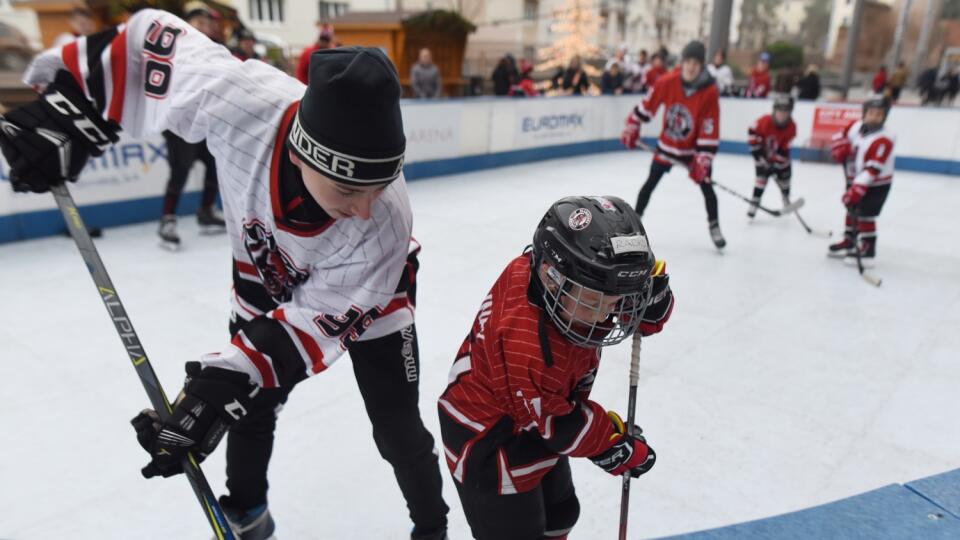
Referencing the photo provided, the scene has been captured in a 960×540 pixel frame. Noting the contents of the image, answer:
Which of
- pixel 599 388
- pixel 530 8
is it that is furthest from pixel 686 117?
pixel 530 8

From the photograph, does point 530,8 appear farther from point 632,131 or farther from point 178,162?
point 178,162

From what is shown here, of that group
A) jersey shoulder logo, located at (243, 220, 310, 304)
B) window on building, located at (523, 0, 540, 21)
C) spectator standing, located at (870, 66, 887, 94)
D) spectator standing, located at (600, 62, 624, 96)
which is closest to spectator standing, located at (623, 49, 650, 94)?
spectator standing, located at (600, 62, 624, 96)

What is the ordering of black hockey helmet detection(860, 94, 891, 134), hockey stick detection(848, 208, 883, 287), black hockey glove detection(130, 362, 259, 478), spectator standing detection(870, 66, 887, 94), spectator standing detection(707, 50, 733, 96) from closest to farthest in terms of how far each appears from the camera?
black hockey glove detection(130, 362, 259, 478)
hockey stick detection(848, 208, 883, 287)
black hockey helmet detection(860, 94, 891, 134)
spectator standing detection(707, 50, 733, 96)
spectator standing detection(870, 66, 887, 94)

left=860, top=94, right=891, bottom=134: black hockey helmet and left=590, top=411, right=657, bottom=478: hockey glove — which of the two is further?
left=860, top=94, right=891, bottom=134: black hockey helmet

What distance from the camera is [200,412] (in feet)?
4.02

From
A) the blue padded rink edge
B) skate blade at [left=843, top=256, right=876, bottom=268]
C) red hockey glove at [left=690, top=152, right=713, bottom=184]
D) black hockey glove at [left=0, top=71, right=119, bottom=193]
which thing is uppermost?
black hockey glove at [left=0, top=71, right=119, bottom=193]

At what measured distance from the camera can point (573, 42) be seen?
973 inches

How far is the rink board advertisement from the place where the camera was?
15.8 feet

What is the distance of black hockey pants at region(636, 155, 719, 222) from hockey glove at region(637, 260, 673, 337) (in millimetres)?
3437

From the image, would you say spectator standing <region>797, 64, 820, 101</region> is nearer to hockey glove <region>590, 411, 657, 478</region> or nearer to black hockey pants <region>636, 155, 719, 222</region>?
black hockey pants <region>636, 155, 719, 222</region>

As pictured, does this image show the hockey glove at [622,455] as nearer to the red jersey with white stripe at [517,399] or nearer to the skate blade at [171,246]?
the red jersey with white stripe at [517,399]

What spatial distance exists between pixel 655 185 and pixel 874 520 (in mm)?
3354

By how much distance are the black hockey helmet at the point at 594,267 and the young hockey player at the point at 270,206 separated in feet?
1.04

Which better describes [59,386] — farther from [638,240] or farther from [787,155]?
[787,155]
